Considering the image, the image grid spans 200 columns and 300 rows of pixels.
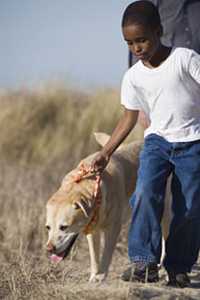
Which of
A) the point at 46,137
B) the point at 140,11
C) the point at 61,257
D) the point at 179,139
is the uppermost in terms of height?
the point at 140,11

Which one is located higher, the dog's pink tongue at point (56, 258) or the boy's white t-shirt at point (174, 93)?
the boy's white t-shirt at point (174, 93)

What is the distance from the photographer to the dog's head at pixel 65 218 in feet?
21.4

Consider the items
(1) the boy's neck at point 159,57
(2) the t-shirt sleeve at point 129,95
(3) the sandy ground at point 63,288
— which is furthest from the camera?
(2) the t-shirt sleeve at point 129,95

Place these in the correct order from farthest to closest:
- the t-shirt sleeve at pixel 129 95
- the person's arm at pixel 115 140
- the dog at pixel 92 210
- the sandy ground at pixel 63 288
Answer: the dog at pixel 92 210, the person's arm at pixel 115 140, the t-shirt sleeve at pixel 129 95, the sandy ground at pixel 63 288

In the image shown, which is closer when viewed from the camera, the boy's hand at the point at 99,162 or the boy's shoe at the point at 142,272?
the boy's shoe at the point at 142,272

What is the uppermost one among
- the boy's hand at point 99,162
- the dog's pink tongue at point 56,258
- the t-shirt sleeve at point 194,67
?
the t-shirt sleeve at point 194,67

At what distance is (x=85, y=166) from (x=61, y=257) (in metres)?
0.74

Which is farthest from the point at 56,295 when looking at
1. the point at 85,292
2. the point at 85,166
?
the point at 85,166

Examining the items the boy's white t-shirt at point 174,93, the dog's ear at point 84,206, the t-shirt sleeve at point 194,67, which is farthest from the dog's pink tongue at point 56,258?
the t-shirt sleeve at point 194,67

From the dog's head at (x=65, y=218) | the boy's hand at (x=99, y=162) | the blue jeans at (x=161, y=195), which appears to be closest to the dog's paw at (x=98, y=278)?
the dog's head at (x=65, y=218)

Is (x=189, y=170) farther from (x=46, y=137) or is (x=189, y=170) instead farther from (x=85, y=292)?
(x=46, y=137)

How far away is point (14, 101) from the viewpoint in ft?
53.5

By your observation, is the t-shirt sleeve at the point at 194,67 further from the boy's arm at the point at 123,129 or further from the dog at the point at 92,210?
the dog at the point at 92,210

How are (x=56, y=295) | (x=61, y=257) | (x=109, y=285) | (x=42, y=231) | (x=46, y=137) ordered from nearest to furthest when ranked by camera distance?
(x=56, y=295) < (x=109, y=285) < (x=61, y=257) < (x=42, y=231) < (x=46, y=137)
